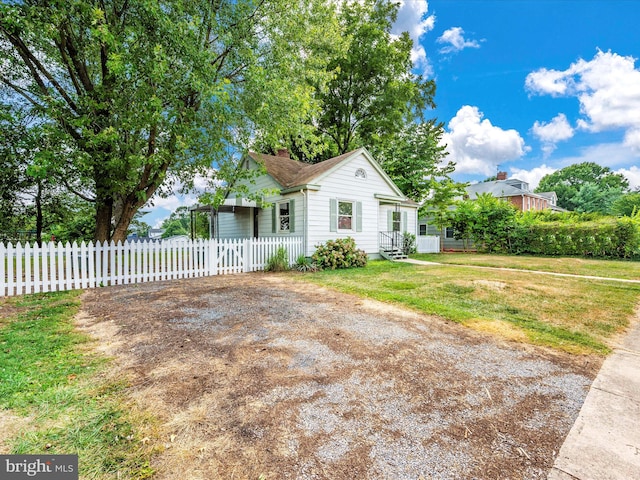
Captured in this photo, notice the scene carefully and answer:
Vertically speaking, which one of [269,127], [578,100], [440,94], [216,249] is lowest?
[216,249]

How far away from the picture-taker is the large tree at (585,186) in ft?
133

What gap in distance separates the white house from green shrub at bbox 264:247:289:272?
4.16ft

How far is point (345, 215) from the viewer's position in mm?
13258

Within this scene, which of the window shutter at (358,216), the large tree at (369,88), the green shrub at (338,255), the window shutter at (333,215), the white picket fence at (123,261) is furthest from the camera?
the large tree at (369,88)

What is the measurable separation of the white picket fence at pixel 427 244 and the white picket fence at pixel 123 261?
10672 millimetres

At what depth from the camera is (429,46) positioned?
18703 mm

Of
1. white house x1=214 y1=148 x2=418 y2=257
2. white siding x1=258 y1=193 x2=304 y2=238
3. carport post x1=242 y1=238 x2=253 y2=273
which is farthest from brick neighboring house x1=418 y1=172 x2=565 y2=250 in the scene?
carport post x1=242 y1=238 x2=253 y2=273

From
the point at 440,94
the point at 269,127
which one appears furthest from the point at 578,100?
the point at 269,127

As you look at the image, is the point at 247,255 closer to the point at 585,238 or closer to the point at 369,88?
the point at 369,88

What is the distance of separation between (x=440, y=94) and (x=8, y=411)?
28.1 m

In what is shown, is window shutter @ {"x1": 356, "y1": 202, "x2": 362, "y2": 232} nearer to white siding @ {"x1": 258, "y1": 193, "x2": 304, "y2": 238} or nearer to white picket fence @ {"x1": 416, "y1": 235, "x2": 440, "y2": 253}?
white siding @ {"x1": 258, "y1": 193, "x2": 304, "y2": 238}

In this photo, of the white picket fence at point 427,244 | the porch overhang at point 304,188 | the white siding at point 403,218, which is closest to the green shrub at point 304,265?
the porch overhang at point 304,188

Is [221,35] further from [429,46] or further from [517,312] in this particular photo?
[429,46]

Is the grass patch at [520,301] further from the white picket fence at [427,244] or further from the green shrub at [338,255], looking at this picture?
the white picket fence at [427,244]
